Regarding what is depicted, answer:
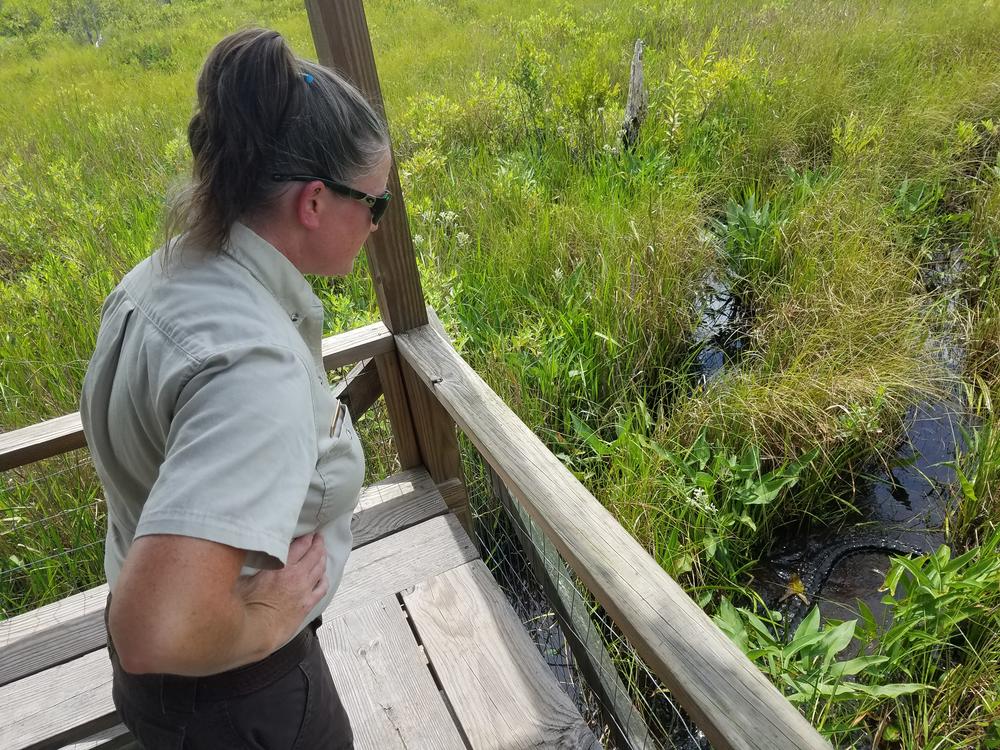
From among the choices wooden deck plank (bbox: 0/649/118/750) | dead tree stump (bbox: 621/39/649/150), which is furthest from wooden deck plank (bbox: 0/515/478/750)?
dead tree stump (bbox: 621/39/649/150)

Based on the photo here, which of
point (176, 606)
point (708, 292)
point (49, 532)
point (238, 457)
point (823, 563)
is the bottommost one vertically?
point (823, 563)

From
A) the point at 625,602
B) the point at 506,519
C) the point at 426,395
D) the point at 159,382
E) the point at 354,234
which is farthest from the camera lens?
the point at 506,519

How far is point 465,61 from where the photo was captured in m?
7.25

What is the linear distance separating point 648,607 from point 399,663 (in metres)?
0.99

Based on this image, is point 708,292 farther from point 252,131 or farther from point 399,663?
point 252,131

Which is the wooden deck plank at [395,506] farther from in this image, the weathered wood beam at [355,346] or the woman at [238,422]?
the woman at [238,422]

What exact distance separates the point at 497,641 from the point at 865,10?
8.63 metres

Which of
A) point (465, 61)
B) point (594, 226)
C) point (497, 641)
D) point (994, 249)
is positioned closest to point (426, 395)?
point (497, 641)

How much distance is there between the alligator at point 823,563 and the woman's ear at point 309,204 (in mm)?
2419

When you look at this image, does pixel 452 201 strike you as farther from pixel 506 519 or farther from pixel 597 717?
pixel 597 717

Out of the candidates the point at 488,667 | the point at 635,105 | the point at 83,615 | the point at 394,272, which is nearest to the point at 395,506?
the point at 488,667

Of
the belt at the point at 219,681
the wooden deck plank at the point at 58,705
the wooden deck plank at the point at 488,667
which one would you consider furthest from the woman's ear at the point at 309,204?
the wooden deck plank at the point at 58,705

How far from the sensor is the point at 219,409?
0.68m

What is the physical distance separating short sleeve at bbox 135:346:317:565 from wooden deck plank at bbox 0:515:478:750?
1.26 metres
